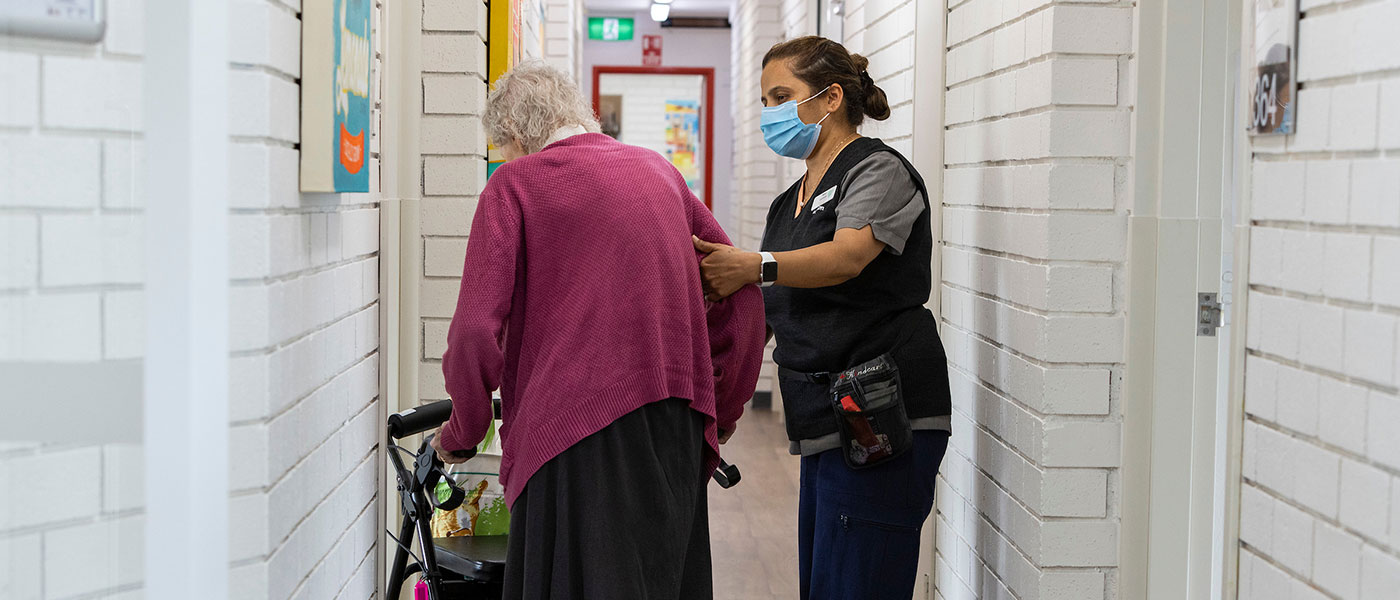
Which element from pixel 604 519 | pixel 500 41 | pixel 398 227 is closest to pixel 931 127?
pixel 500 41

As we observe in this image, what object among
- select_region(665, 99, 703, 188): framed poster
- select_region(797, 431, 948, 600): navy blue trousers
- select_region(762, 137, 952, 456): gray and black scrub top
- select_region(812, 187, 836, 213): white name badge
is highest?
select_region(665, 99, 703, 188): framed poster

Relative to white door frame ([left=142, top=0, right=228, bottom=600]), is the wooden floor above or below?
below

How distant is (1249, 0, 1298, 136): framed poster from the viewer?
5.41 feet

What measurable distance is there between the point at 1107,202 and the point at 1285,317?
0.66 m

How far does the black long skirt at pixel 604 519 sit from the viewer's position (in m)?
2.06

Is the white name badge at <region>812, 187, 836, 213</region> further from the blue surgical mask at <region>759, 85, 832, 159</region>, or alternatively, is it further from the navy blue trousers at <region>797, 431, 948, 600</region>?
the navy blue trousers at <region>797, 431, 948, 600</region>

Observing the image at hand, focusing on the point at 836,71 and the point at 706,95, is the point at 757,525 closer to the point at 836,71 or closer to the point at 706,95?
the point at 836,71

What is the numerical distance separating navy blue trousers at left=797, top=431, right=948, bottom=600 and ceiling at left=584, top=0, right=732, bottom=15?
8.45 metres

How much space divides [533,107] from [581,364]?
0.50m

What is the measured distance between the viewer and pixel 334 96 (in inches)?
74.2

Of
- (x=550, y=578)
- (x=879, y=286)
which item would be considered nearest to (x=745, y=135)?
(x=879, y=286)

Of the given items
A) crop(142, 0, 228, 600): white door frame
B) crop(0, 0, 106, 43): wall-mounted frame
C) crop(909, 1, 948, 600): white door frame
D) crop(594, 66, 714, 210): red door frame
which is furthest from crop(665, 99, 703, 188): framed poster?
crop(0, 0, 106, 43): wall-mounted frame

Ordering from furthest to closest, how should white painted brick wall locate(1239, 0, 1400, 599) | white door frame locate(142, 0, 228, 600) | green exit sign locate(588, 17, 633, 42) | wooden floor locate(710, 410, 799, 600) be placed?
green exit sign locate(588, 17, 633, 42), wooden floor locate(710, 410, 799, 600), white painted brick wall locate(1239, 0, 1400, 599), white door frame locate(142, 0, 228, 600)

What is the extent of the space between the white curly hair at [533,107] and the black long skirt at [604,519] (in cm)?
55
